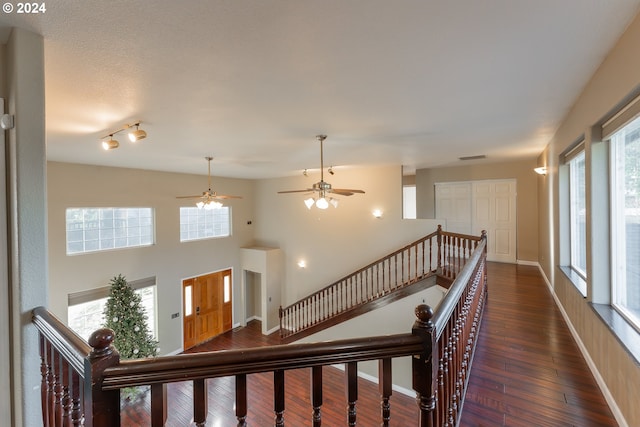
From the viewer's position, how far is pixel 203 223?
7898mm

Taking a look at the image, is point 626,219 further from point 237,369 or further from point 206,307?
point 206,307

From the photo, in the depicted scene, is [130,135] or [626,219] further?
[130,135]

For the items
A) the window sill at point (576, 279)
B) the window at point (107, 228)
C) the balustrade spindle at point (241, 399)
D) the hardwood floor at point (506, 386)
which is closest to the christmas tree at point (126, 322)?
the hardwood floor at point (506, 386)

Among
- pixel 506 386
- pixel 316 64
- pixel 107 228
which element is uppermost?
pixel 316 64

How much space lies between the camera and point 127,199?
624 cm

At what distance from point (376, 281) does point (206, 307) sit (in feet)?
15.2

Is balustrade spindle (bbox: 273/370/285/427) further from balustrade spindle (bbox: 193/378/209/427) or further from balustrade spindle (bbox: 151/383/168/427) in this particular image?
balustrade spindle (bbox: 151/383/168/427)

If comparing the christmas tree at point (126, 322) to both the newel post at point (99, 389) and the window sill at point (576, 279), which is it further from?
the window sill at point (576, 279)

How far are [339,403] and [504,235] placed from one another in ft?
17.0

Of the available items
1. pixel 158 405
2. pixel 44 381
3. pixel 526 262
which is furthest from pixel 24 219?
pixel 526 262

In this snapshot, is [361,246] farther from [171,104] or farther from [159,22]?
[159,22]

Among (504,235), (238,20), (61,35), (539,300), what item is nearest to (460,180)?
(504,235)

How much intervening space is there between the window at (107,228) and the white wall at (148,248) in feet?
0.50

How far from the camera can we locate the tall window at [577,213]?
3.23 meters
